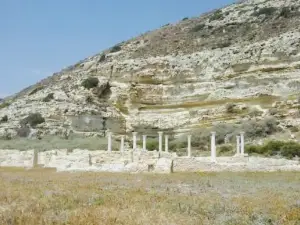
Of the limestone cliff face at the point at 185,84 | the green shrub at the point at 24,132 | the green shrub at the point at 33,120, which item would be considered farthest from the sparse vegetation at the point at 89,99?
the green shrub at the point at 24,132

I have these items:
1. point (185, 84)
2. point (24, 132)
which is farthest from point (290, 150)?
point (24, 132)

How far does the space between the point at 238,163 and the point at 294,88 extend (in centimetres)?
3414

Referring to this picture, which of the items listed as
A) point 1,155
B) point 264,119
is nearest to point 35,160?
point 1,155

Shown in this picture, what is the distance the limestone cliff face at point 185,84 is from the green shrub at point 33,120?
0.83m

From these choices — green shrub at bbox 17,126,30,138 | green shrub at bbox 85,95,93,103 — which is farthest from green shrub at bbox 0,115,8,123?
green shrub at bbox 85,95,93,103

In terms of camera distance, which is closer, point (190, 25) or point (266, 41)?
point (266, 41)

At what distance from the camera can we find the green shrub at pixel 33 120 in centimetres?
6150

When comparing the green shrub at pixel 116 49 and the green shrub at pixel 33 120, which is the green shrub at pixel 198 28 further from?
the green shrub at pixel 33 120

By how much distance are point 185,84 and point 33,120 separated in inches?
910

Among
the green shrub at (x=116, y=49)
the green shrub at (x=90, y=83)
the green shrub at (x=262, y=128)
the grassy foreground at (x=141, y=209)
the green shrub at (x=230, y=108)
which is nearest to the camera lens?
the grassy foreground at (x=141, y=209)

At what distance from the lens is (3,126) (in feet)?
208

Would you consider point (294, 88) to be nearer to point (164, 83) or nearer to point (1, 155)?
point (164, 83)

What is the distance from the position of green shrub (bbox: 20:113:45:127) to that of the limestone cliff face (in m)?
0.83

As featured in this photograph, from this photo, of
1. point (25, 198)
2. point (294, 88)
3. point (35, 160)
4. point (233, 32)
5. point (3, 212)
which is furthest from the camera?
point (233, 32)
